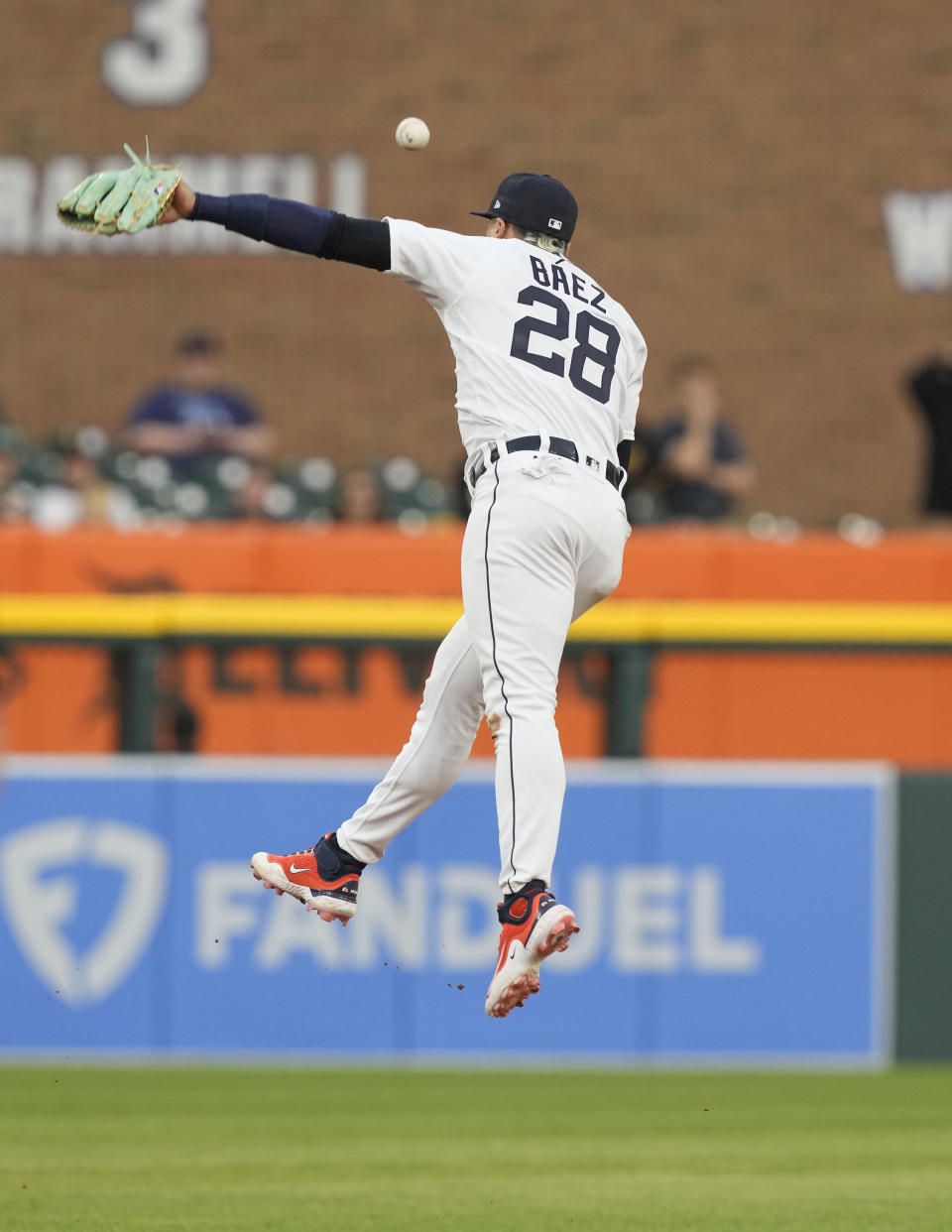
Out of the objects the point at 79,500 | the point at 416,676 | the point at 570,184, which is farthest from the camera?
the point at 570,184

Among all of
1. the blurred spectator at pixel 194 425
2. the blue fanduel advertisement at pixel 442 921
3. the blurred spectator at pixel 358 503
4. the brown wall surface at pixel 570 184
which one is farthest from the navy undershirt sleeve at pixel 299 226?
the brown wall surface at pixel 570 184

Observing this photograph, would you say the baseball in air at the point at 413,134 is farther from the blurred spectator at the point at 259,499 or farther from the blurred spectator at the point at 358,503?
the blurred spectator at the point at 259,499

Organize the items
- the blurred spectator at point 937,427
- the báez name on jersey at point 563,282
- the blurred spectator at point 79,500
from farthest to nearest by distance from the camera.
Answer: the blurred spectator at point 937,427 → the blurred spectator at point 79,500 → the báez name on jersey at point 563,282

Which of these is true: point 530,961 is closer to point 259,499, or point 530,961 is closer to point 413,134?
point 413,134

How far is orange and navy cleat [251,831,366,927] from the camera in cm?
582

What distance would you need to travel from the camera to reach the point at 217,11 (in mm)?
14594

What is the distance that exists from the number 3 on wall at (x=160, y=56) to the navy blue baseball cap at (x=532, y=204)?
31.3ft

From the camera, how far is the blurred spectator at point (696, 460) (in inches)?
431

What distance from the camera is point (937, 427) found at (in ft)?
37.2

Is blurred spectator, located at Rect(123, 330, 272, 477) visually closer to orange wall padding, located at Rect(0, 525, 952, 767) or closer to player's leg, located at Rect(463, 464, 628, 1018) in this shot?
orange wall padding, located at Rect(0, 525, 952, 767)

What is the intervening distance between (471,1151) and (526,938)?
2125 millimetres

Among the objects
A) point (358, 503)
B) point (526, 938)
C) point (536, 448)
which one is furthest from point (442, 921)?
point (536, 448)

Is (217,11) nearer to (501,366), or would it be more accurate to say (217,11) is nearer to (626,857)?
(626,857)

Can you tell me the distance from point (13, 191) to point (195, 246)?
1210 mm
